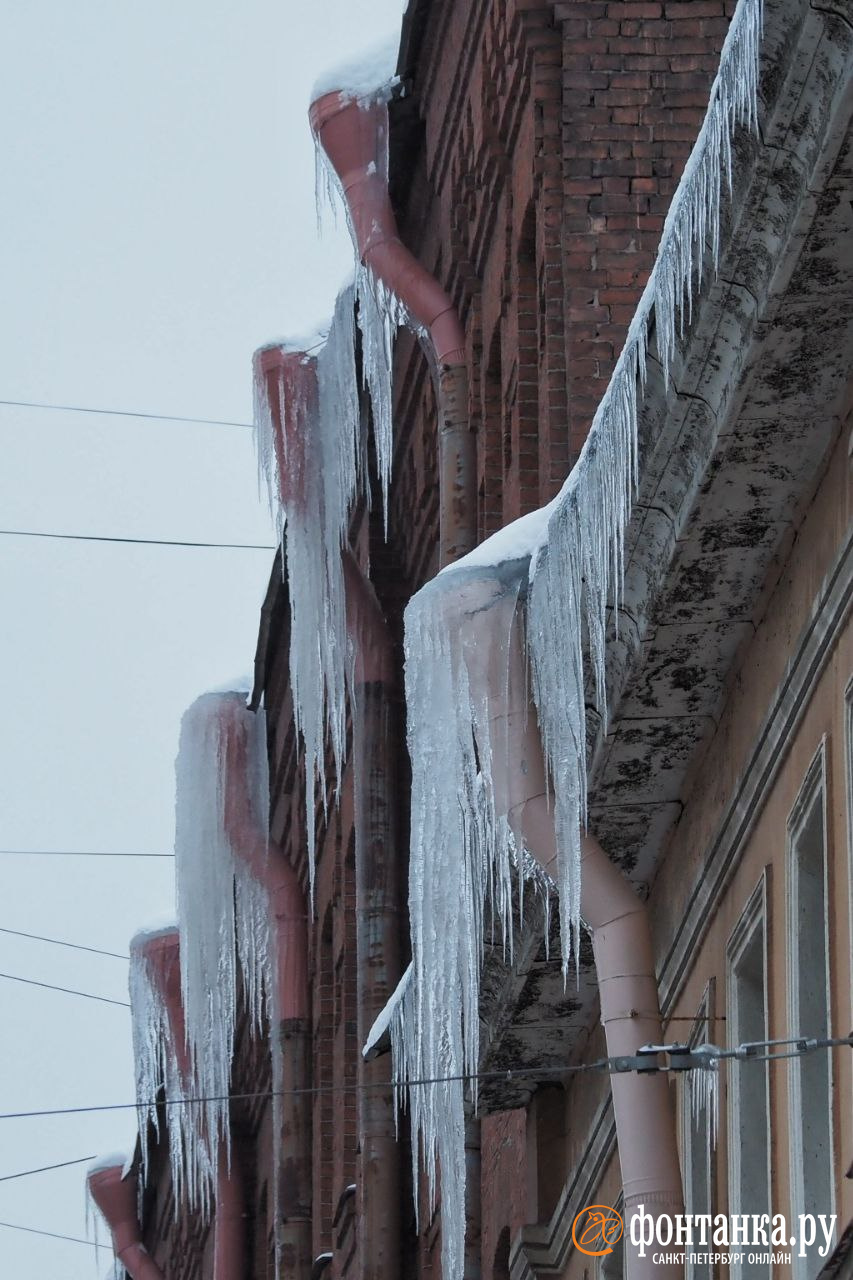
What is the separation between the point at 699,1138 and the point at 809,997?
1525 millimetres

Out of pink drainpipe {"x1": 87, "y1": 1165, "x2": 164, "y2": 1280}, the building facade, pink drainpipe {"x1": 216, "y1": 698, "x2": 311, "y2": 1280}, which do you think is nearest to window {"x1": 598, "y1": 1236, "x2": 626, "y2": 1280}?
the building facade

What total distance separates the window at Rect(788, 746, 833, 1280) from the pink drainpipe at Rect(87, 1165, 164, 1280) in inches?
773

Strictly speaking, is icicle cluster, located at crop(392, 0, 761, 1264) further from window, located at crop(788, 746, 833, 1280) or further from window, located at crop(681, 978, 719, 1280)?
window, located at crop(788, 746, 833, 1280)

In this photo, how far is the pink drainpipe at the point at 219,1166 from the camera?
71.8ft

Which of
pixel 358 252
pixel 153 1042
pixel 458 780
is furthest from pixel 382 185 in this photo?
pixel 153 1042

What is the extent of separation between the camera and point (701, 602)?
345 inches

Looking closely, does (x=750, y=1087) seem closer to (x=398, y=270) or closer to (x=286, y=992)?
(x=398, y=270)

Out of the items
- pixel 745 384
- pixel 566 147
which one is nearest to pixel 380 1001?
pixel 566 147

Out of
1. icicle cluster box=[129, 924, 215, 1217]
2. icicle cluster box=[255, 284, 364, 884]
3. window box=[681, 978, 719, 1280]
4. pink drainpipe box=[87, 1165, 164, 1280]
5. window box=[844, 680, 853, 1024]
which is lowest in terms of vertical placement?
window box=[681, 978, 719, 1280]

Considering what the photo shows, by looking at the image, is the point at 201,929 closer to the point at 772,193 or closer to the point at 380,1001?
the point at 380,1001

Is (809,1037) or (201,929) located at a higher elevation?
(201,929)

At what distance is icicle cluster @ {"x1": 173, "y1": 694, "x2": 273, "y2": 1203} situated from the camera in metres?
19.1

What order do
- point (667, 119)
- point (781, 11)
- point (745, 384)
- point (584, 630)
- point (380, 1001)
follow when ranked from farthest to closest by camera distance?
1. point (380, 1001)
2. point (667, 119)
3. point (584, 630)
4. point (745, 384)
5. point (781, 11)

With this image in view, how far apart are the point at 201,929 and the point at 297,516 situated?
3.98 meters
